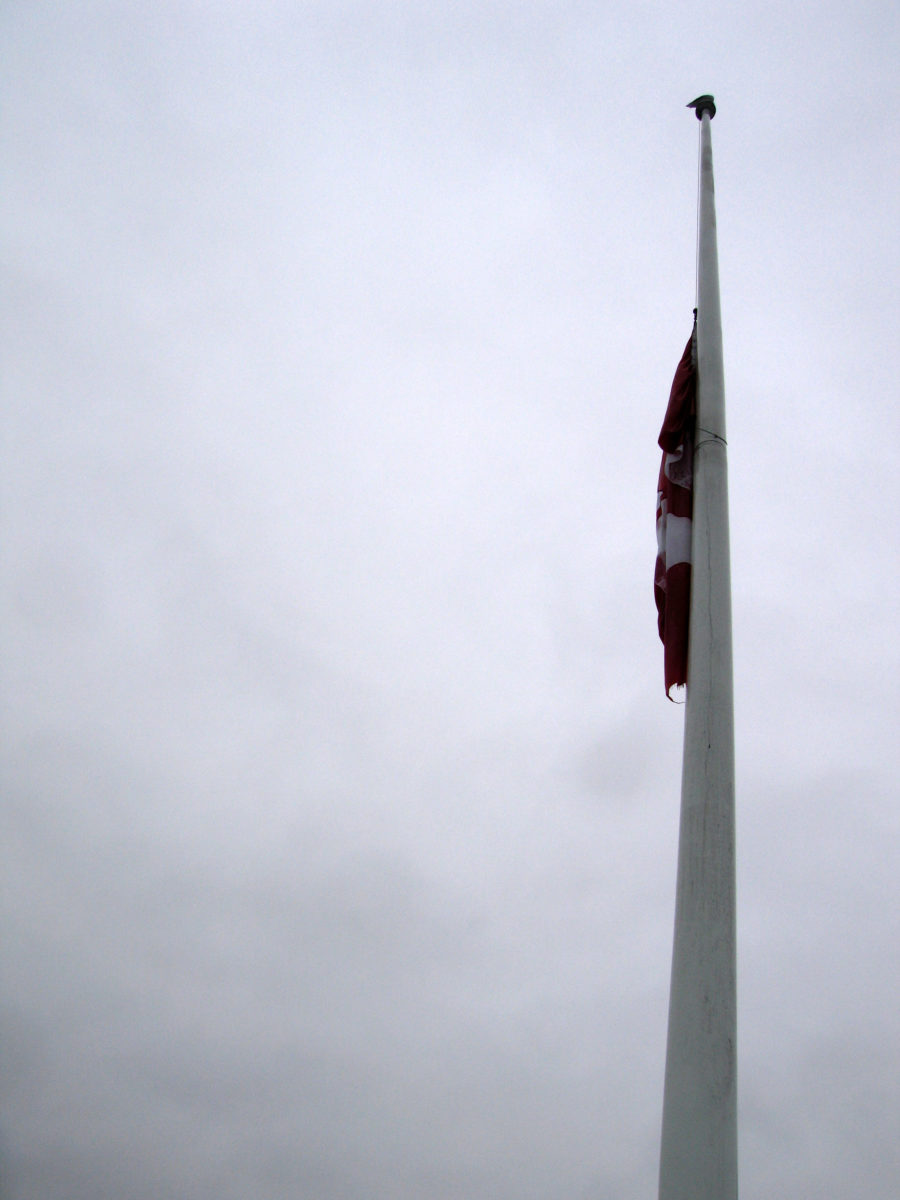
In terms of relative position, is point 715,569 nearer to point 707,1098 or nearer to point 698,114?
point 707,1098

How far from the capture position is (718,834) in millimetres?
11781

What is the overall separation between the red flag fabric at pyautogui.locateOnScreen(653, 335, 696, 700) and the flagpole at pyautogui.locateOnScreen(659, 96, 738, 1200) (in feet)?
1.48

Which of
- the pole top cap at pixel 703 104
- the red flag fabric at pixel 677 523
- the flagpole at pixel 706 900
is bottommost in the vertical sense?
the flagpole at pixel 706 900

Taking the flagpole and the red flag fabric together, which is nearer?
the flagpole

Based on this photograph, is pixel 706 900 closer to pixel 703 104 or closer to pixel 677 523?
pixel 677 523

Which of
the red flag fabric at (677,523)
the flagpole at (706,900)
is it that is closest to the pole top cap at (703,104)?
the red flag fabric at (677,523)

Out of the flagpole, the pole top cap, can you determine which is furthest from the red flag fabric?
the pole top cap

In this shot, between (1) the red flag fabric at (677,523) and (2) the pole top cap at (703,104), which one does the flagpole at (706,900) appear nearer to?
(1) the red flag fabric at (677,523)

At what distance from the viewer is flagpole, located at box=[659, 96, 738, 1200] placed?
10.6 metres

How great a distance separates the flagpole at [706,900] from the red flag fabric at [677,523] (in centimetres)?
45

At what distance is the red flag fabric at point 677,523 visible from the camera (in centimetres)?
1416

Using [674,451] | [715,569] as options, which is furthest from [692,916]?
[674,451]

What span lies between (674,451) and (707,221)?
3.79 metres

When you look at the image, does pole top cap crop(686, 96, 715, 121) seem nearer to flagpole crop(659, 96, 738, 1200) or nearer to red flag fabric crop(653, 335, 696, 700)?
red flag fabric crop(653, 335, 696, 700)
